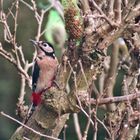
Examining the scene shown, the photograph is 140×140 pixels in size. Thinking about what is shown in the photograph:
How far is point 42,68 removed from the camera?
5.55m

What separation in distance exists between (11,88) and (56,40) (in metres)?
9.20

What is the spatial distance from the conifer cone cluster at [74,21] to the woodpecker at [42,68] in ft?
2.45

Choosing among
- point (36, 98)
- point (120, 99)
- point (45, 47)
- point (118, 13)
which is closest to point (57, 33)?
point (45, 47)

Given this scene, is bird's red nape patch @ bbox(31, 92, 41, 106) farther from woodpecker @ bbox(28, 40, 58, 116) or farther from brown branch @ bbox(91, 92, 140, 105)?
brown branch @ bbox(91, 92, 140, 105)

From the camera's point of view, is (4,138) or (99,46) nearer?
(99,46)

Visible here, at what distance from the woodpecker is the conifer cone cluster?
0.75 meters

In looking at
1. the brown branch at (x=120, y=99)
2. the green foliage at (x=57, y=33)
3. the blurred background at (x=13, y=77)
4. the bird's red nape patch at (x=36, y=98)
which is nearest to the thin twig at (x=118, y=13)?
the brown branch at (x=120, y=99)

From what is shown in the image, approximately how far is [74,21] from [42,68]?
1293 mm

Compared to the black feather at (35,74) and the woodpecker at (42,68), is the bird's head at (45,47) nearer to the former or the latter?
the woodpecker at (42,68)

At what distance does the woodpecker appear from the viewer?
5.24 meters

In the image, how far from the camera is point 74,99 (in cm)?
430

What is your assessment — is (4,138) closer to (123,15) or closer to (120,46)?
(120,46)

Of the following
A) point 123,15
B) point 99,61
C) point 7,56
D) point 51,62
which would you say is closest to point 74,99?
point 99,61

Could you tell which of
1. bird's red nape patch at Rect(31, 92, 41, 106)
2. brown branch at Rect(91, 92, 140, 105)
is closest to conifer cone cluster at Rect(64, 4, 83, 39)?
brown branch at Rect(91, 92, 140, 105)
